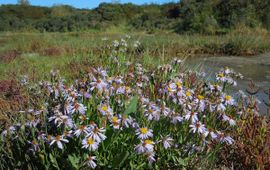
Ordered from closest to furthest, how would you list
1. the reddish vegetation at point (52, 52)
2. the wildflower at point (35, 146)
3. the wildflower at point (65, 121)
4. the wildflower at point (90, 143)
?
the wildflower at point (90, 143), the wildflower at point (65, 121), the wildflower at point (35, 146), the reddish vegetation at point (52, 52)

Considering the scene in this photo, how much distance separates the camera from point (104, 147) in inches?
109

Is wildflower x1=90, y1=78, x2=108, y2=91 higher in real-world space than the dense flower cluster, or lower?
higher

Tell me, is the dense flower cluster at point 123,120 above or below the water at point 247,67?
above

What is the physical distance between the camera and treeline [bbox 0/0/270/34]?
22844mm

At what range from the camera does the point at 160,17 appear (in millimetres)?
32281

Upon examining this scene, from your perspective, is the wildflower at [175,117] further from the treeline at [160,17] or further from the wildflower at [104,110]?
the treeline at [160,17]

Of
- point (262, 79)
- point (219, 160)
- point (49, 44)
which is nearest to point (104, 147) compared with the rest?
point (219, 160)

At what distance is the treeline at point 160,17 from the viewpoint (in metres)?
22.8

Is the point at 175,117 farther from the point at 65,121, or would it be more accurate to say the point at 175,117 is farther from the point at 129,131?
the point at 65,121

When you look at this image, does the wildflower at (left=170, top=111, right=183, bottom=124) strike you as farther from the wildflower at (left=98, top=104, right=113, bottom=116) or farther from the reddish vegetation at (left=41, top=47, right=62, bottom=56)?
the reddish vegetation at (left=41, top=47, right=62, bottom=56)

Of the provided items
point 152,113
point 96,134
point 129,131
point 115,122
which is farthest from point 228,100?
point 96,134

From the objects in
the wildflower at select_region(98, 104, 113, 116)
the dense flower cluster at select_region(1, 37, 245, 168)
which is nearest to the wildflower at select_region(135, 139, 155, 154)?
the dense flower cluster at select_region(1, 37, 245, 168)

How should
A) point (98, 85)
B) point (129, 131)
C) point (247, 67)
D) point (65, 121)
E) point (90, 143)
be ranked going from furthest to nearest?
point (247, 67), point (98, 85), point (129, 131), point (65, 121), point (90, 143)

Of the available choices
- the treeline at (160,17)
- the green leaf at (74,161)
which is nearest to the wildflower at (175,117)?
the green leaf at (74,161)
